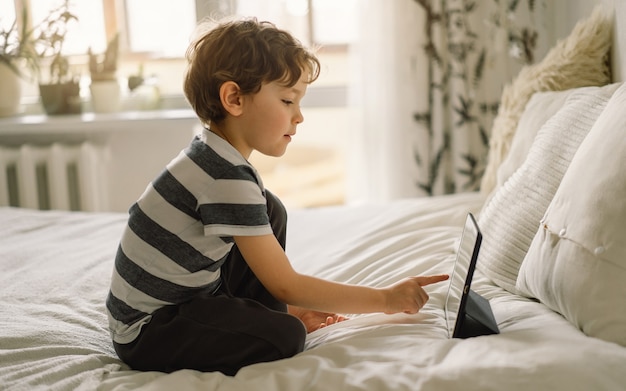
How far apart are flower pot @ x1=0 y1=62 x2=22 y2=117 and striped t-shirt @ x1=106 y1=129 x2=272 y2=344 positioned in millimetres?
1894

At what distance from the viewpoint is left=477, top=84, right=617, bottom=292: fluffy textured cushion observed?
4.17 ft

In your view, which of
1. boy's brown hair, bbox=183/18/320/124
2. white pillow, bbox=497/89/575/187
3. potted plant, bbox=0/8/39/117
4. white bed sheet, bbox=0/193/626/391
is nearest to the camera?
white bed sheet, bbox=0/193/626/391

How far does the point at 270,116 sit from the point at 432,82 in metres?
1.57

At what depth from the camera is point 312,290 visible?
3.62ft

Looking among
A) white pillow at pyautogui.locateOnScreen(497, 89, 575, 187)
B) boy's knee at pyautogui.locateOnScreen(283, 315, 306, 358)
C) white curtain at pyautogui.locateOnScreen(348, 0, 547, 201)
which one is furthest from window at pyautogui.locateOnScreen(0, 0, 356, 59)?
boy's knee at pyautogui.locateOnScreen(283, 315, 306, 358)

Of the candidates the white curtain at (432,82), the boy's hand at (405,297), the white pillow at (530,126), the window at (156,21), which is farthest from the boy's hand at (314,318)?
the window at (156,21)

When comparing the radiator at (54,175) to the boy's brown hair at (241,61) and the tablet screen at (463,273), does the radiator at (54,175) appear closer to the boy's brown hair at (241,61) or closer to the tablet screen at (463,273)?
the boy's brown hair at (241,61)

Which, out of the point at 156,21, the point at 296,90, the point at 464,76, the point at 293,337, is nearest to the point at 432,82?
the point at 464,76

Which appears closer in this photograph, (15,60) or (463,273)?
(463,273)

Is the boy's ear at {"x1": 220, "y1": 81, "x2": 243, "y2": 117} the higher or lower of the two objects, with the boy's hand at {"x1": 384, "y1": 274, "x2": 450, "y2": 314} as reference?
higher

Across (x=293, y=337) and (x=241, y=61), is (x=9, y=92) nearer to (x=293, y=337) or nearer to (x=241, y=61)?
(x=241, y=61)

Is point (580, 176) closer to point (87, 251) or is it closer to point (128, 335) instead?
point (128, 335)

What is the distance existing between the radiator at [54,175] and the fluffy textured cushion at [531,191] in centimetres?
178

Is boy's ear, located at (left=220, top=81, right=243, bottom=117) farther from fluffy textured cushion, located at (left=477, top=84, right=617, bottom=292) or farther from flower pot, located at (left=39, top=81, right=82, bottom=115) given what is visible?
flower pot, located at (left=39, top=81, right=82, bottom=115)
